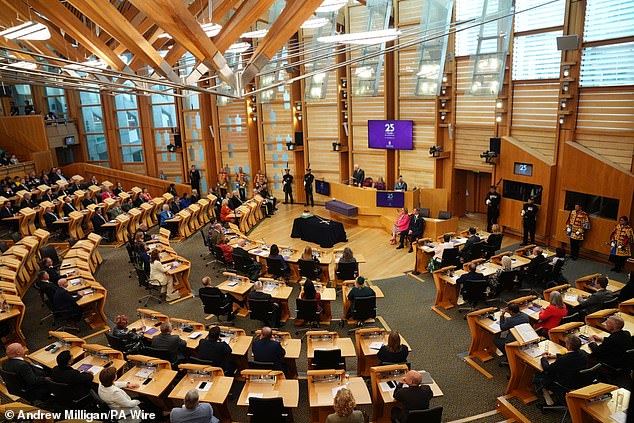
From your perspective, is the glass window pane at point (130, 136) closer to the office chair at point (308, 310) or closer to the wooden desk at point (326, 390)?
the office chair at point (308, 310)

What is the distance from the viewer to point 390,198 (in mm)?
16312

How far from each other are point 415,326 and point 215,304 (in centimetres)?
402

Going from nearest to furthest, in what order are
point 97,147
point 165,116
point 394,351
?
point 394,351, point 165,116, point 97,147

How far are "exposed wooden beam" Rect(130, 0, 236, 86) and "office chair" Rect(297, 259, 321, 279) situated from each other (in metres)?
5.01

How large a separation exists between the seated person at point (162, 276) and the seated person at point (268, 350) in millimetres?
4611

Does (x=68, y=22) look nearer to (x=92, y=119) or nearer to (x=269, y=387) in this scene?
(x=269, y=387)

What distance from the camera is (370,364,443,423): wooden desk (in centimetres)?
613

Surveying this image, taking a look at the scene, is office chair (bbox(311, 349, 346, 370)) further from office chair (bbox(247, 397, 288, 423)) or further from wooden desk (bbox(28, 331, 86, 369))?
wooden desk (bbox(28, 331, 86, 369))

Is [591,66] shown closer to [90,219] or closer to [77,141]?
[90,219]

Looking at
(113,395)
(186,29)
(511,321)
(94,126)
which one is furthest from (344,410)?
(94,126)

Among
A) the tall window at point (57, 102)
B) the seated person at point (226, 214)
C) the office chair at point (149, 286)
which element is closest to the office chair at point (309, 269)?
the office chair at point (149, 286)

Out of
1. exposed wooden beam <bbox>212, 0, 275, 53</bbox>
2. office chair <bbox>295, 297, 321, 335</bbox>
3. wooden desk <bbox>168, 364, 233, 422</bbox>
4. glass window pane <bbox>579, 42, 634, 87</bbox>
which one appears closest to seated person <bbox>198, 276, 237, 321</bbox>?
office chair <bbox>295, 297, 321, 335</bbox>

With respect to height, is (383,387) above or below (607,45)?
below

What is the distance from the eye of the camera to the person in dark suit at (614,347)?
21.2ft
